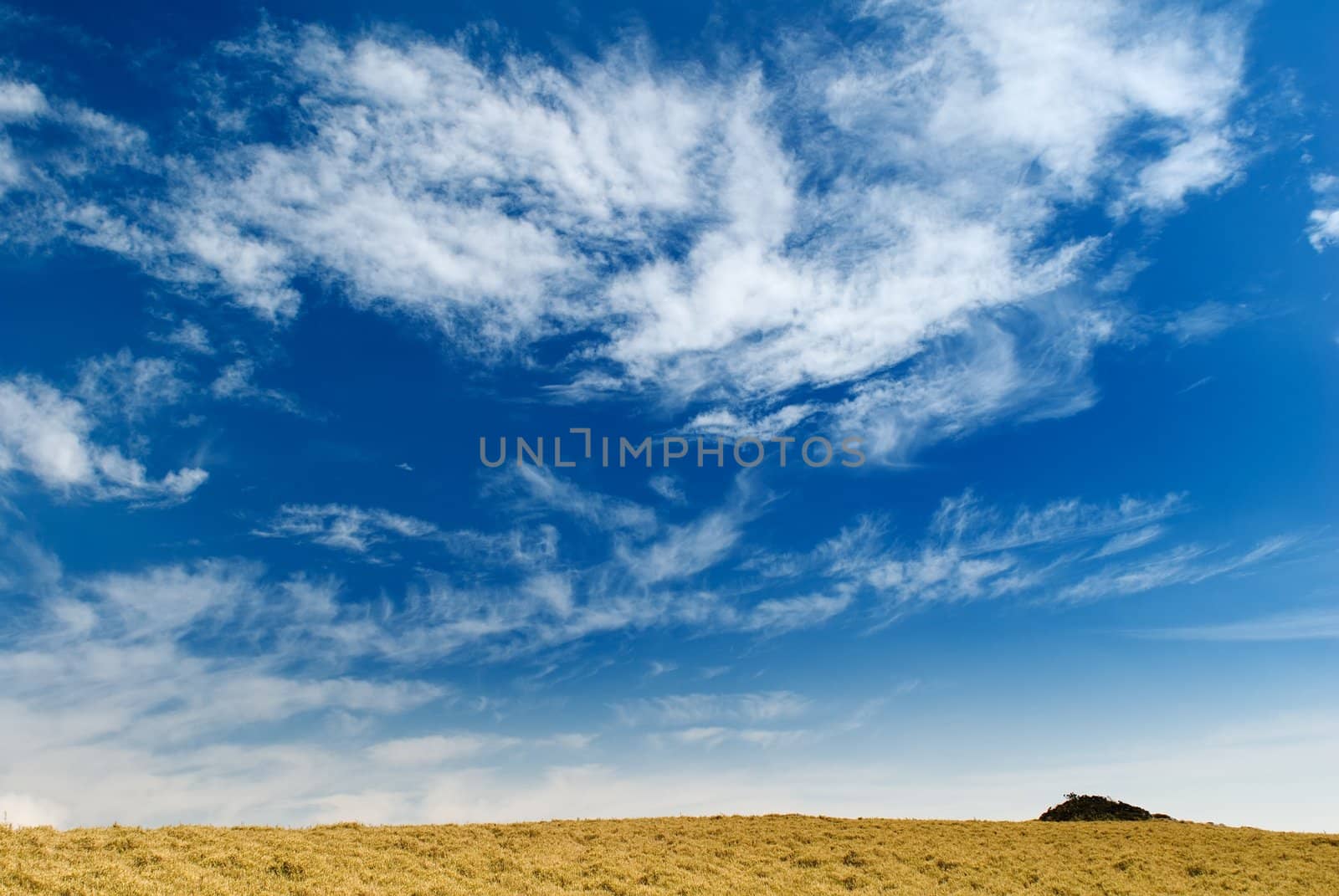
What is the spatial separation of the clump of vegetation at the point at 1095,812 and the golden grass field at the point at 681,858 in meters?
4.31

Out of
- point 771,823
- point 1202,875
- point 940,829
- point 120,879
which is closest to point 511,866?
point 120,879

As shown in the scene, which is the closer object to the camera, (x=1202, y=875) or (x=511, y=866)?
(x=511, y=866)

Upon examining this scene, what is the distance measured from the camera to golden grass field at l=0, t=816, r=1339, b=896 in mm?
22359

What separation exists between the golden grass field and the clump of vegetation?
14.1ft

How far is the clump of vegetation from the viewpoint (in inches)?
1800

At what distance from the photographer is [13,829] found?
23312mm

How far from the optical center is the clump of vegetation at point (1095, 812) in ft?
150

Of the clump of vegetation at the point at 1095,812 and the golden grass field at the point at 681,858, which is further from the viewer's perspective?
the clump of vegetation at the point at 1095,812

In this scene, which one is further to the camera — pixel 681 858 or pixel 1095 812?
pixel 1095 812

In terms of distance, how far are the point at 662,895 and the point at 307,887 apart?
11177 millimetres

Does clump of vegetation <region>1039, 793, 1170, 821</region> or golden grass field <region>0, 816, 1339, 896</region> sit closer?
golden grass field <region>0, 816, 1339, 896</region>

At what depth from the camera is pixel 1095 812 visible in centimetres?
4647

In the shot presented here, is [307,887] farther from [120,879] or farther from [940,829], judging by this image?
[940,829]

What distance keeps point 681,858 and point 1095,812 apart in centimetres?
3054
